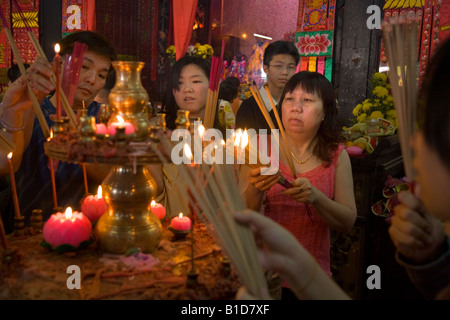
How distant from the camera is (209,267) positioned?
122 cm

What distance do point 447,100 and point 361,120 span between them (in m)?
3.20

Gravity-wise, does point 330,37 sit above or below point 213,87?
above

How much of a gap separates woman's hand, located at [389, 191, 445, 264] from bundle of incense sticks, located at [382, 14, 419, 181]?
8 cm

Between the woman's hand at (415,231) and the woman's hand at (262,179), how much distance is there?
527 millimetres

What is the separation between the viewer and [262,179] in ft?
4.88

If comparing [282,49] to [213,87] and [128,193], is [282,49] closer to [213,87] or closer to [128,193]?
[213,87]

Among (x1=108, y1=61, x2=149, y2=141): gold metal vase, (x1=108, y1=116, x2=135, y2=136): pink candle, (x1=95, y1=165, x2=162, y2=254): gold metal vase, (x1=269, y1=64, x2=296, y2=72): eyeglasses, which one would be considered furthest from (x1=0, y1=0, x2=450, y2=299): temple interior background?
(x1=269, y1=64, x2=296, y2=72): eyeglasses

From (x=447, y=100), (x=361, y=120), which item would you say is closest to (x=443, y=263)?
(x=447, y=100)

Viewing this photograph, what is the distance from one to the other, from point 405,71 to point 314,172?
955 millimetres

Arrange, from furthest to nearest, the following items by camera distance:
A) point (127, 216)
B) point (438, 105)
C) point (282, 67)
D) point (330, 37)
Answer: point (330, 37) → point (282, 67) → point (127, 216) → point (438, 105)

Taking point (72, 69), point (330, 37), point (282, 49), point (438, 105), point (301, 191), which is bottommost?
point (301, 191)

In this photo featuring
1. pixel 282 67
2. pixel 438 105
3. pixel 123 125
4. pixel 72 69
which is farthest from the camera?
pixel 282 67

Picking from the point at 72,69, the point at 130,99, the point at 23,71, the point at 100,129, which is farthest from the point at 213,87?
the point at 23,71
